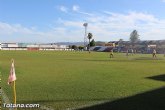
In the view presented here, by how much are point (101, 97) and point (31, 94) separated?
2944mm

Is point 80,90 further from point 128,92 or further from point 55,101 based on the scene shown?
point 55,101

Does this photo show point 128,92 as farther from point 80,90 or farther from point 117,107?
point 117,107

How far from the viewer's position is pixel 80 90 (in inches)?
643

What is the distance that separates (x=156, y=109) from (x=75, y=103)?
290 centimetres

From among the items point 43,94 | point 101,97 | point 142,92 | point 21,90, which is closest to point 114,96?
point 101,97

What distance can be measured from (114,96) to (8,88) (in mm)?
5070

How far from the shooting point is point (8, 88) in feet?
54.0

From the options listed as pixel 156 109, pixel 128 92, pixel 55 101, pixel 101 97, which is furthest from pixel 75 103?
pixel 128 92

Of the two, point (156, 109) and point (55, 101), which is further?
point (55, 101)

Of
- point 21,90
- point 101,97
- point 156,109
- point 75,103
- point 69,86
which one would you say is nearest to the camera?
point 156,109

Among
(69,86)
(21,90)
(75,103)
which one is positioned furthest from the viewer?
(69,86)

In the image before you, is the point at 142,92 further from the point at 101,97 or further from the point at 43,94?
the point at 43,94

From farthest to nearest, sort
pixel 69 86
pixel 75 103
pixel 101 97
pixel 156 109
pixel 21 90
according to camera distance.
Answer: pixel 69 86, pixel 21 90, pixel 101 97, pixel 75 103, pixel 156 109

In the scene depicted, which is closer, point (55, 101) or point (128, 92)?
point (55, 101)
